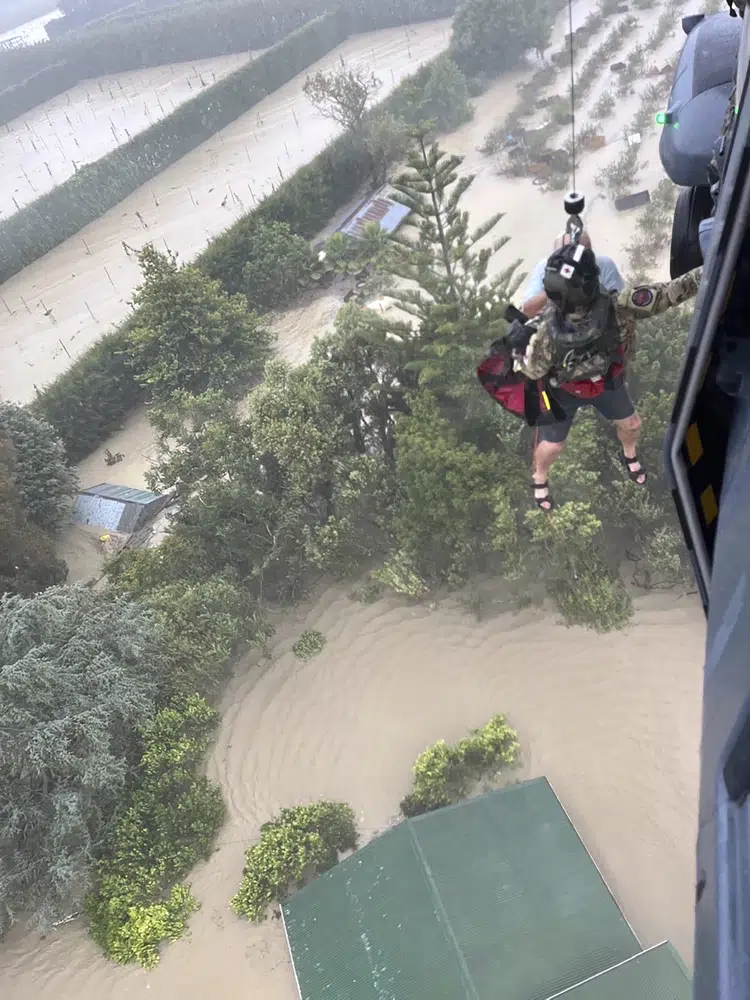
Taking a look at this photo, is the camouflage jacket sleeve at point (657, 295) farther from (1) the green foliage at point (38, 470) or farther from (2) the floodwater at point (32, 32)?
(2) the floodwater at point (32, 32)

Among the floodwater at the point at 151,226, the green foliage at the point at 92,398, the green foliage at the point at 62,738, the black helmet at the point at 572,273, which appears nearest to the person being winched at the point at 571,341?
the black helmet at the point at 572,273

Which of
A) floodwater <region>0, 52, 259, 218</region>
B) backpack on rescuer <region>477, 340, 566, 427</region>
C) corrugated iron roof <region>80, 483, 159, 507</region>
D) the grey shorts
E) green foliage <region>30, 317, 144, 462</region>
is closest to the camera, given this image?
backpack on rescuer <region>477, 340, 566, 427</region>

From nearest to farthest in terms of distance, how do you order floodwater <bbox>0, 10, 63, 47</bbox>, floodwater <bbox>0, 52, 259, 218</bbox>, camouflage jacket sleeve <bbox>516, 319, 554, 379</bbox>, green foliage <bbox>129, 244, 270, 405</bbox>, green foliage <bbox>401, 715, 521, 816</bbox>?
camouflage jacket sleeve <bbox>516, 319, 554, 379</bbox>, green foliage <bbox>401, 715, 521, 816</bbox>, green foliage <bbox>129, 244, 270, 405</bbox>, floodwater <bbox>0, 52, 259, 218</bbox>, floodwater <bbox>0, 10, 63, 47</bbox>

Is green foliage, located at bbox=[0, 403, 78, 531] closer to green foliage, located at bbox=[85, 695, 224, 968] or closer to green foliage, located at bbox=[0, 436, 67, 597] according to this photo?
green foliage, located at bbox=[0, 436, 67, 597]

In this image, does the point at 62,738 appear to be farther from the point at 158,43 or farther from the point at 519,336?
the point at 158,43

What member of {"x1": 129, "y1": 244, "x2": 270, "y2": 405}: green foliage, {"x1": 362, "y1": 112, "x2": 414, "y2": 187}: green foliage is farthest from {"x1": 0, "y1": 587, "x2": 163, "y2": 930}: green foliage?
{"x1": 362, "y1": 112, "x2": 414, "y2": 187}: green foliage

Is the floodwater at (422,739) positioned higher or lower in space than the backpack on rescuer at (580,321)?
lower
